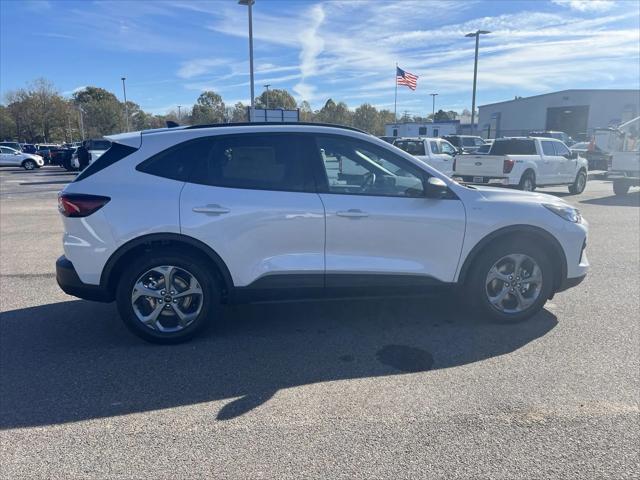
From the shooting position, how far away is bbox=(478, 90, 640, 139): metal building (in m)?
50.2

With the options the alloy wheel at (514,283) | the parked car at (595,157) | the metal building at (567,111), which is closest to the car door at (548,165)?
the alloy wheel at (514,283)

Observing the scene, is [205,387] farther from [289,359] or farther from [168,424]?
[289,359]

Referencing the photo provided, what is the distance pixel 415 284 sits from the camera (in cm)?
439

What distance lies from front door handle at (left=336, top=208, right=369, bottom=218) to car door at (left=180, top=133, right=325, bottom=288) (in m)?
0.17

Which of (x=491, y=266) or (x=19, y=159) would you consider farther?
(x=19, y=159)

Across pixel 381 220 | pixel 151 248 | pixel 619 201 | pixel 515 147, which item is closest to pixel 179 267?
pixel 151 248

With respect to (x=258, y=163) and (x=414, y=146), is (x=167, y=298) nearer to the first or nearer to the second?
(x=258, y=163)

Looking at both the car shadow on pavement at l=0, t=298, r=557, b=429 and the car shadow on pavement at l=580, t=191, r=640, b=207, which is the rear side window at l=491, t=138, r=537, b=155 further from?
the car shadow on pavement at l=0, t=298, r=557, b=429

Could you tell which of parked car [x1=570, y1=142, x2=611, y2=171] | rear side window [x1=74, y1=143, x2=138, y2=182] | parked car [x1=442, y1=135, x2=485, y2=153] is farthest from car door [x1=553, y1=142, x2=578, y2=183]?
rear side window [x1=74, y1=143, x2=138, y2=182]

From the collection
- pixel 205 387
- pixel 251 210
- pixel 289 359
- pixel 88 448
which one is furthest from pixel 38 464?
pixel 251 210

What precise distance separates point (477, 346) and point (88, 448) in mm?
3067

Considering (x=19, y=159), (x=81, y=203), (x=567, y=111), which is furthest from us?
(x=567, y=111)

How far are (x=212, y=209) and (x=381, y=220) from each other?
145 centimetres

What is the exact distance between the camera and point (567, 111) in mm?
53219
